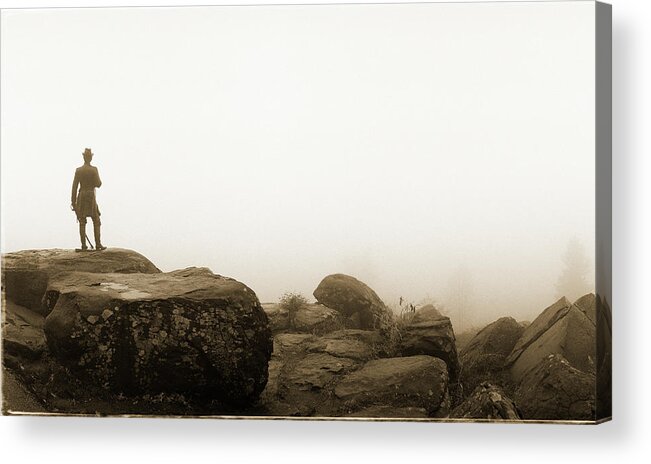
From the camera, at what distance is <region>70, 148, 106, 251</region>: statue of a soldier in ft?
24.5

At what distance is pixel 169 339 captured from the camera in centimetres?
733

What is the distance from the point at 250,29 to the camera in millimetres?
7418

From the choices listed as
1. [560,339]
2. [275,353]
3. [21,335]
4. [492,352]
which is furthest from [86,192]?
[560,339]

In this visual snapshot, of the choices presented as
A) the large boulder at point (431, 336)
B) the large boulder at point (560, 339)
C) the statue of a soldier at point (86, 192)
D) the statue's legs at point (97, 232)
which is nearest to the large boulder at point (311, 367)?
the large boulder at point (431, 336)

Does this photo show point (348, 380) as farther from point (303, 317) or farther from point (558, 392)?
point (558, 392)

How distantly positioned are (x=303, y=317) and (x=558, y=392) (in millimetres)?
1718

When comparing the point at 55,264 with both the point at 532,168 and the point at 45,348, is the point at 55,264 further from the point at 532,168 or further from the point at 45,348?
the point at 532,168

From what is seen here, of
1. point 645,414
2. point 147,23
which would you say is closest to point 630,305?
point 645,414

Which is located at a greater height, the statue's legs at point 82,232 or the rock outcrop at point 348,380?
the statue's legs at point 82,232

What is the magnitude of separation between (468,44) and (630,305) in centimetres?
200

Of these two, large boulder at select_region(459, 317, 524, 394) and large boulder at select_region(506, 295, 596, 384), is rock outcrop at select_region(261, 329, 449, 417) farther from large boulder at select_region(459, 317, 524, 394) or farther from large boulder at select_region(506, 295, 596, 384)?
large boulder at select_region(506, 295, 596, 384)

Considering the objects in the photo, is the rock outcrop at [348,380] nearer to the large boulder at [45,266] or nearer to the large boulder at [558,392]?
the large boulder at [558,392]

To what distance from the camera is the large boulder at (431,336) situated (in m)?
7.37

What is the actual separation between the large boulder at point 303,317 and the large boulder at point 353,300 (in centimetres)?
5
